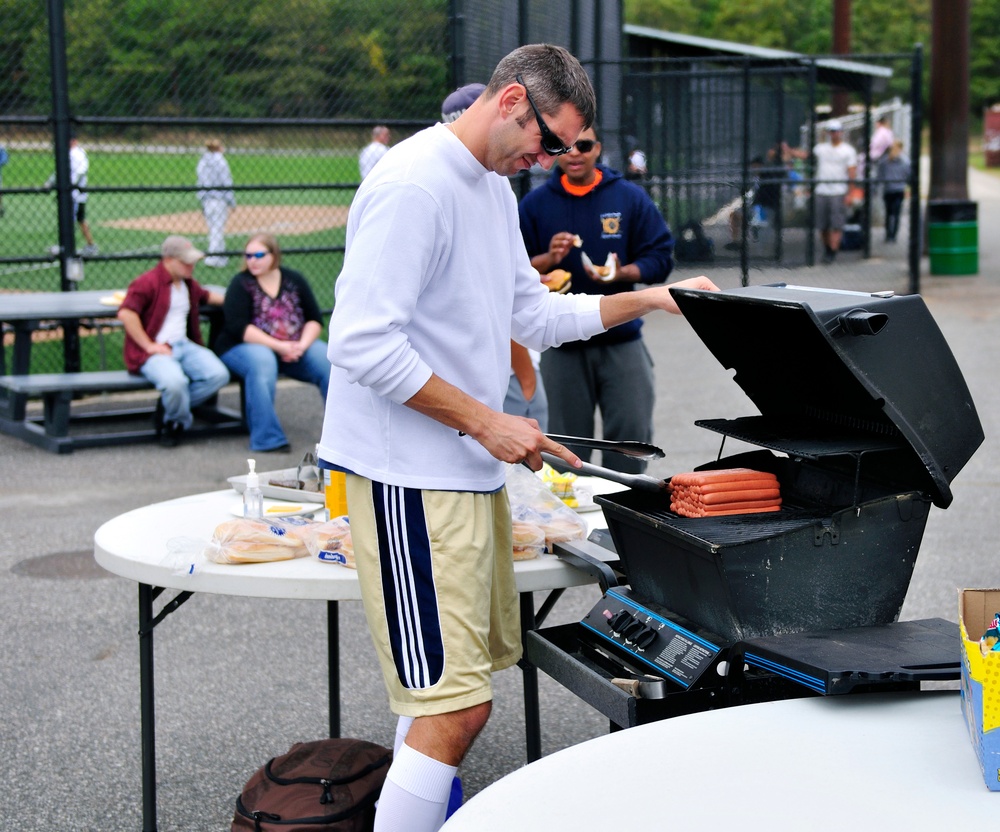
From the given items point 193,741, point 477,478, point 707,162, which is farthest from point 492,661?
point 707,162

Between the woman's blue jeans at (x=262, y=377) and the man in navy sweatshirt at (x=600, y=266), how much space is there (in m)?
3.07

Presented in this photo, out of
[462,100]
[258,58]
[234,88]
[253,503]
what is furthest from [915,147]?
[253,503]

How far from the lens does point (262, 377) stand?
8484 mm

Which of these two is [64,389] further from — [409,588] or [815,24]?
[815,24]

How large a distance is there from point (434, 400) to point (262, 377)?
243 inches

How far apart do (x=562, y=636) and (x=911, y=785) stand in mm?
1039

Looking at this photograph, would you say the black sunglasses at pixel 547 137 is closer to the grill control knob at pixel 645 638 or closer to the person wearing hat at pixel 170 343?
the grill control knob at pixel 645 638

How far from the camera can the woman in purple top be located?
847 cm

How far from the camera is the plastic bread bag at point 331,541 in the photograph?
3004 mm

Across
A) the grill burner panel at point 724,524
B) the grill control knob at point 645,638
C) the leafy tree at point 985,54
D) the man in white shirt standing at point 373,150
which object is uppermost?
the leafy tree at point 985,54

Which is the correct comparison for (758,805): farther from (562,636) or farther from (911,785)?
(562,636)

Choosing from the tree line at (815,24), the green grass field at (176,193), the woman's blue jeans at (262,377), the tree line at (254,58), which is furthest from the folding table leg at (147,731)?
the tree line at (815,24)

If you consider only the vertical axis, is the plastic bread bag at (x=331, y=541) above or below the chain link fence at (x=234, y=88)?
below

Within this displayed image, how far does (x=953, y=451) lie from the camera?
2.58 metres
